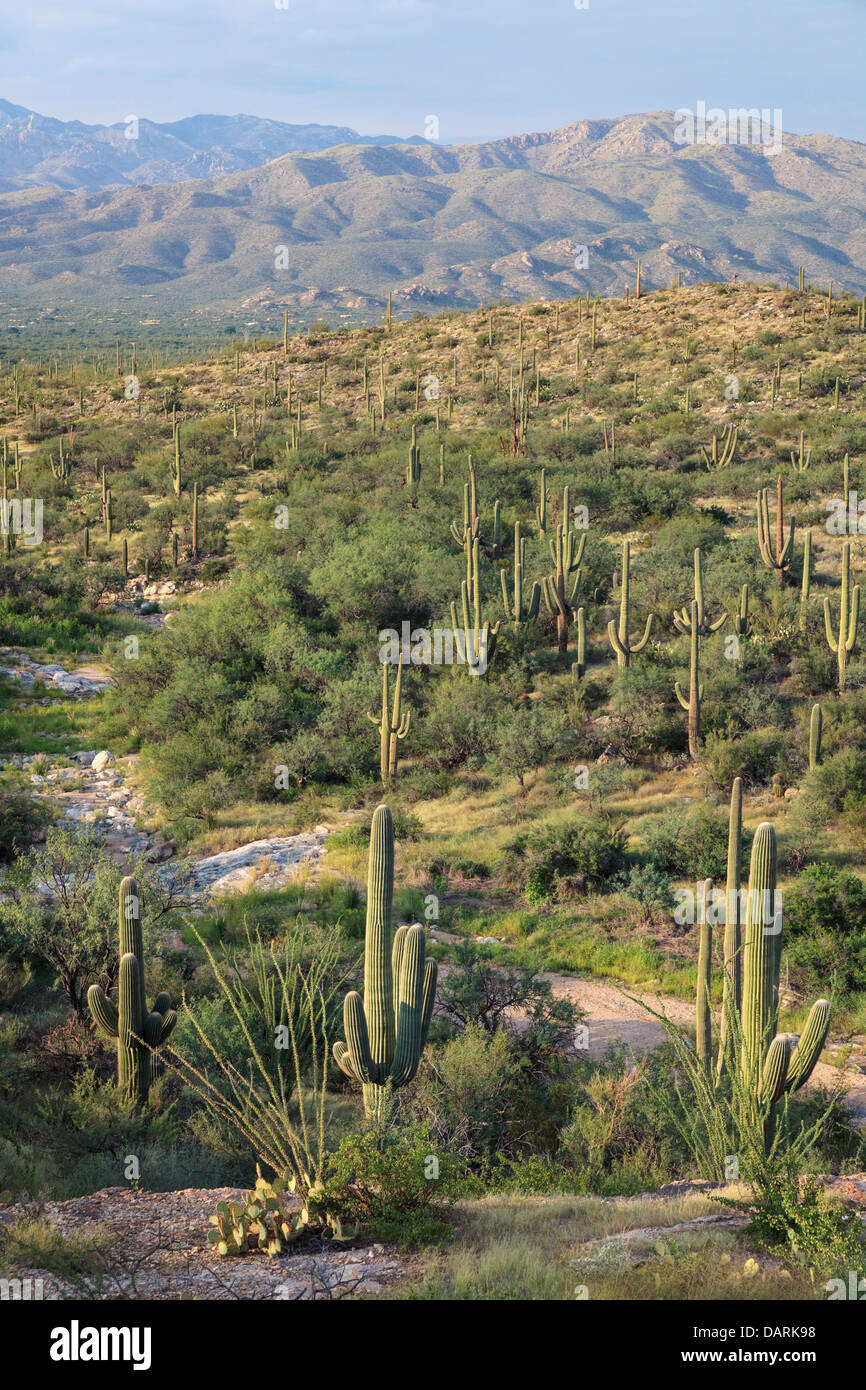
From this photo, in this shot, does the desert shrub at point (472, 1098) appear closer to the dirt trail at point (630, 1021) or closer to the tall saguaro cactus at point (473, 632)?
the dirt trail at point (630, 1021)

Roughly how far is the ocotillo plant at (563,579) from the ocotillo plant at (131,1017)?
12939 millimetres

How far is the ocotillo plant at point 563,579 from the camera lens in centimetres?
1914

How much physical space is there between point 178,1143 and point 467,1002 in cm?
304

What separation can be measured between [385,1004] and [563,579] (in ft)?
44.9

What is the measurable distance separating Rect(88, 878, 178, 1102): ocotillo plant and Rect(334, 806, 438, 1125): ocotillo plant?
1655mm

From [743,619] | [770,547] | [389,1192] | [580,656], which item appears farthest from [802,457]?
[389,1192]

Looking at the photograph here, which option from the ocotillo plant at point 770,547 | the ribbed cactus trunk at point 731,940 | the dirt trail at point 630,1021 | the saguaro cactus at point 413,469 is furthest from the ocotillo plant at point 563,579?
the ribbed cactus trunk at point 731,940

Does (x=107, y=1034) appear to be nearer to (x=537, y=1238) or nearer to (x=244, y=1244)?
(x=244, y=1244)

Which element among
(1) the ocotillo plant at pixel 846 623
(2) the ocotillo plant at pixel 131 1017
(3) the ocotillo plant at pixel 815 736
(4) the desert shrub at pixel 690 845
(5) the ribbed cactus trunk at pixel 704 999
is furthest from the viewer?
(1) the ocotillo plant at pixel 846 623

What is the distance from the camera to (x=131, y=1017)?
7625mm

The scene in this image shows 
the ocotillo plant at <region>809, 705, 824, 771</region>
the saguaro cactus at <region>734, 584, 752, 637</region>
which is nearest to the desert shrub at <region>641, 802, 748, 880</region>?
the ocotillo plant at <region>809, 705, 824, 771</region>

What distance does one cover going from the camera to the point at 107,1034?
7824 mm

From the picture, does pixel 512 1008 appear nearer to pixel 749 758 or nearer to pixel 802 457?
pixel 749 758
